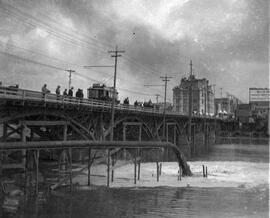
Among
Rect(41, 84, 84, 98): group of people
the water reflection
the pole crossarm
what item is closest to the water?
the water reflection

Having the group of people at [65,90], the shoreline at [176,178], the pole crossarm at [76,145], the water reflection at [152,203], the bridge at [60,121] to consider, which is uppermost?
the group of people at [65,90]

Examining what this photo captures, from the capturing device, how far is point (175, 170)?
34.6m

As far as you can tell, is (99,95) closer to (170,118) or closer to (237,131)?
(170,118)

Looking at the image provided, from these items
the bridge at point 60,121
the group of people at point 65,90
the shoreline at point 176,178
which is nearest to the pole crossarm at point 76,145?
the bridge at point 60,121

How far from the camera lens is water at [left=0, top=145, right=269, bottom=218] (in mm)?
17812

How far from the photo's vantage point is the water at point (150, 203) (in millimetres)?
17812

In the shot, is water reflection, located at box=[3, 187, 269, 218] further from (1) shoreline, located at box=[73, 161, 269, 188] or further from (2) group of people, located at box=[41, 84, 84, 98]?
(2) group of people, located at box=[41, 84, 84, 98]

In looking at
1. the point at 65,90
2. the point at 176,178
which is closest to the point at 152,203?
the point at 176,178

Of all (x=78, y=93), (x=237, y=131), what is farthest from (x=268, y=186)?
(x=237, y=131)

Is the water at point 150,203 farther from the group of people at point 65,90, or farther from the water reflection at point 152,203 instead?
the group of people at point 65,90

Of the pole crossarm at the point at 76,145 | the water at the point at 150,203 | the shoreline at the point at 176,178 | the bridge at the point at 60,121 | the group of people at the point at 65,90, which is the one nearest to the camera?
the water at the point at 150,203

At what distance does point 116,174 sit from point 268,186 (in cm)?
1221

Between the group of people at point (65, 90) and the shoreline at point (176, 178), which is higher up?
the group of people at point (65, 90)

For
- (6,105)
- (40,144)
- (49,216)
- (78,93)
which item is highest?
(78,93)
